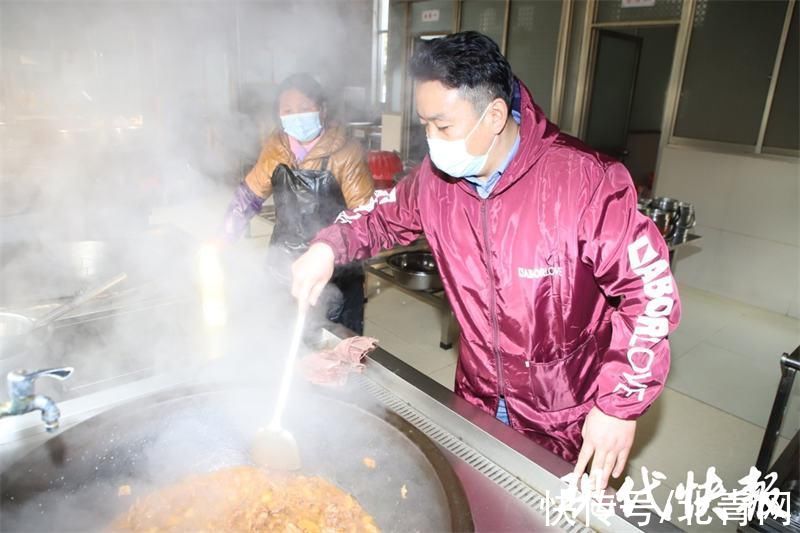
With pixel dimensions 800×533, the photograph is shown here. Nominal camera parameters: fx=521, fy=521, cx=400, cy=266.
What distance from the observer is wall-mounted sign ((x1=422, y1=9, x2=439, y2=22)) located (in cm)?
593

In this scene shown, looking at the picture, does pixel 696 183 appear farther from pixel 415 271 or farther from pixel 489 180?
pixel 489 180

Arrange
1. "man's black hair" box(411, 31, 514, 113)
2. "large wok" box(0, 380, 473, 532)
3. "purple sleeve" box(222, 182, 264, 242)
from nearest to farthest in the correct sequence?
1. "large wok" box(0, 380, 473, 532)
2. "man's black hair" box(411, 31, 514, 113)
3. "purple sleeve" box(222, 182, 264, 242)

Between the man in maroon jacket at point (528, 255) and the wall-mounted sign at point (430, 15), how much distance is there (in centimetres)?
517

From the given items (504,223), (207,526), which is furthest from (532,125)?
(207,526)

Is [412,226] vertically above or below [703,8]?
below

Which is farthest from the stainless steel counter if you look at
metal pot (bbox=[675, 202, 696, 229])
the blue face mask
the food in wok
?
metal pot (bbox=[675, 202, 696, 229])

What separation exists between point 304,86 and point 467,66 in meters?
1.19

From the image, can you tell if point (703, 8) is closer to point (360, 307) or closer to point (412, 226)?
point (360, 307)

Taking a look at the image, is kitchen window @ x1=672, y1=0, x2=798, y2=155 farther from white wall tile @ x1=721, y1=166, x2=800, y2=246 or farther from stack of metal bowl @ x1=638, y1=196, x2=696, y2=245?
stack of metal bowl @ x1=638, y1=196, x2=696, y2=245

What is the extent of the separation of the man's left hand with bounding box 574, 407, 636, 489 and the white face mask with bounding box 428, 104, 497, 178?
0.61 m

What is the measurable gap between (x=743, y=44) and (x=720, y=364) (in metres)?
2.44

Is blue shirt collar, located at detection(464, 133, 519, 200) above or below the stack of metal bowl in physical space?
above

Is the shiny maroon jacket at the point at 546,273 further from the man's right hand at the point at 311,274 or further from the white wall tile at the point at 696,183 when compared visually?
the white wall tile at the point at 696,183

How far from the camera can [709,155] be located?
14.0 ft
